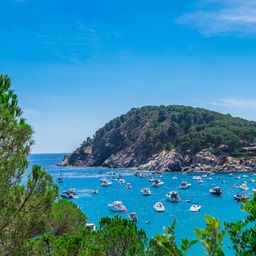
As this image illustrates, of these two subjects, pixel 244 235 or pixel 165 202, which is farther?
pixel 165 202

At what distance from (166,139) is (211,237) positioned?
14561 cm

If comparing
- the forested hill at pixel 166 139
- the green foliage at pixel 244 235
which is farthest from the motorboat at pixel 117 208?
the forested hill at pixel 166 139

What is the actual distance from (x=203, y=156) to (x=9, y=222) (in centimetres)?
11864

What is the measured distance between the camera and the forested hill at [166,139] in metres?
129

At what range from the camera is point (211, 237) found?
3.10 m

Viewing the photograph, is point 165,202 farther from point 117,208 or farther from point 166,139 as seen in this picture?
point 166,139

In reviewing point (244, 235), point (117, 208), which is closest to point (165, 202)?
point (117, 208)

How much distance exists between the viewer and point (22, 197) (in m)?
12.1

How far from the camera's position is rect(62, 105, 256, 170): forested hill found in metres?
129

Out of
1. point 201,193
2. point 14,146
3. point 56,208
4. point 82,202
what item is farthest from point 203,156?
point 14,146

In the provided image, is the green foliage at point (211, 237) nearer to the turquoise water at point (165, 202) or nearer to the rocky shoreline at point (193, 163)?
the turquoise water at point (165, 202)

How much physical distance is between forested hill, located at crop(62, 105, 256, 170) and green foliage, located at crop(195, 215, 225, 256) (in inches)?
4896

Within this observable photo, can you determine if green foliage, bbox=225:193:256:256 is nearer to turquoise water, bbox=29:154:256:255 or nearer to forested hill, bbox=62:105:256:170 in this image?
turquoise water, bbox=29:154:256:255

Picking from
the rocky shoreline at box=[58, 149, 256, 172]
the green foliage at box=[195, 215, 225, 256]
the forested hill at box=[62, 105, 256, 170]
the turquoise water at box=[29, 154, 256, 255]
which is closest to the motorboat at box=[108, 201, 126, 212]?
the turquoise water at box=[29, 154, 256, 255]
